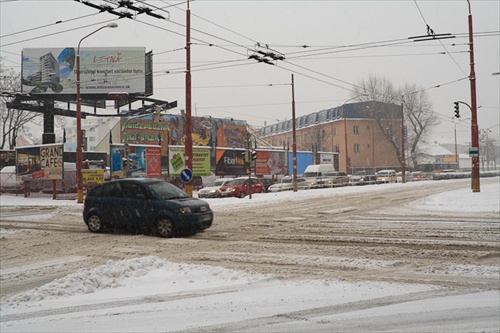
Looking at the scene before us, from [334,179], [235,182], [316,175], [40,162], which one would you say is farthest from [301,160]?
[40,162]

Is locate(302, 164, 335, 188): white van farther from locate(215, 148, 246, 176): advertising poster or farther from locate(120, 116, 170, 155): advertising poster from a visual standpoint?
locate(120, 116, 170, 155): advertising poster

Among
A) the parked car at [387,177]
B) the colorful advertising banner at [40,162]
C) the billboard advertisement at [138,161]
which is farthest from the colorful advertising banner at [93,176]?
the parked car at [387,177]

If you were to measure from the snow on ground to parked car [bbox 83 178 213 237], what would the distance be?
14.3ft

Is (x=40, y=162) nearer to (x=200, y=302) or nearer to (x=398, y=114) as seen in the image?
(x=200, y=302)

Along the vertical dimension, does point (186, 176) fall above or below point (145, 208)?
above

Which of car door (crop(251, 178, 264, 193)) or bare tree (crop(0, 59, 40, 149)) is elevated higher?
bare tree (crop(0, 59, 40, 149))

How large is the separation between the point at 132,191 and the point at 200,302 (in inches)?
299

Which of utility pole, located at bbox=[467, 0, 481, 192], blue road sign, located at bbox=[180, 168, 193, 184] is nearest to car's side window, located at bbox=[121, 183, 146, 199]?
blue road sign, located at bbox=[180, 168, 193, 184]

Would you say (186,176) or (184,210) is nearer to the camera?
(184,210)

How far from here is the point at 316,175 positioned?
45.3 meters

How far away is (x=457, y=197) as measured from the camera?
22.0 m

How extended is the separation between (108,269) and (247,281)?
7.79ft

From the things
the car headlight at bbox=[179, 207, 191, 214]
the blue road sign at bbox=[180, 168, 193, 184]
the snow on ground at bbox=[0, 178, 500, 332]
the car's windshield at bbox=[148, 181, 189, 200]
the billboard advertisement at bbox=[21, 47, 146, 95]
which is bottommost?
the snow on ground at bbox=[0, 178, 500, 332]

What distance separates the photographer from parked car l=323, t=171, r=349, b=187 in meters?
42.4
